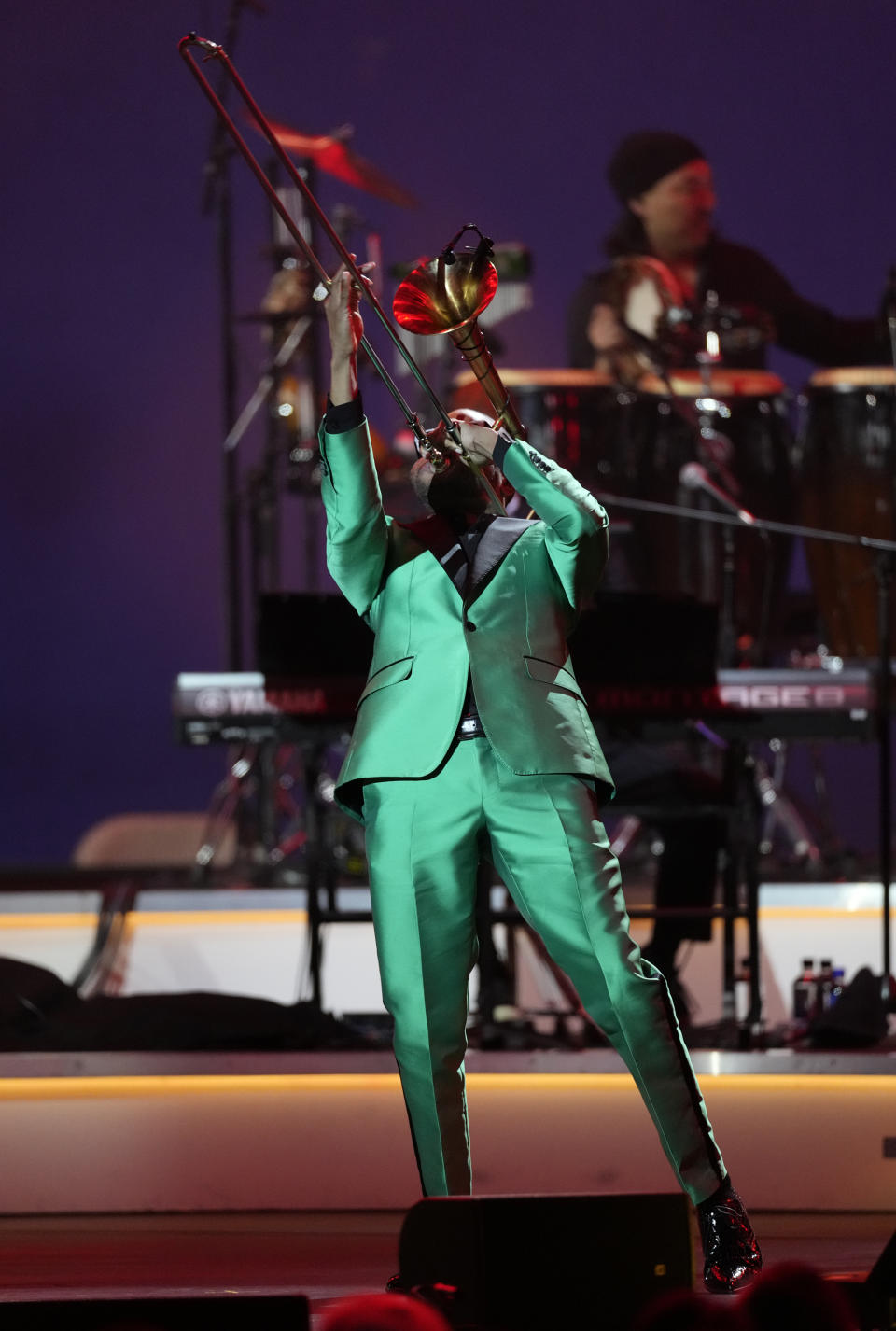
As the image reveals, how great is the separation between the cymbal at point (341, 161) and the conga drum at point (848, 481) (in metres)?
2.00

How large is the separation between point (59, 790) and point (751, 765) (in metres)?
4.15

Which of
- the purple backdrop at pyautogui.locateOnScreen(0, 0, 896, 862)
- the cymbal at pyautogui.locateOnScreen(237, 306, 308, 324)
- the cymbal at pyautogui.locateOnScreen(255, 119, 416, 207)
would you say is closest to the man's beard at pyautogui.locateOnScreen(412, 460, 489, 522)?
the cymbal at pyautogui.locateOnScreen(255, 119, 416, 207)

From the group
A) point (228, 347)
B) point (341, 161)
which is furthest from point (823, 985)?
point (341, 161)

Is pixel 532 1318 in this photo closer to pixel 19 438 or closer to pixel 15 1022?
pixel 15 1022

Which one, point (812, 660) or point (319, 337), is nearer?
point (812, 660)

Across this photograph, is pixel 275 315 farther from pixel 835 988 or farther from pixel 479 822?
pixel 479 822

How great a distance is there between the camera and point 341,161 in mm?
6340

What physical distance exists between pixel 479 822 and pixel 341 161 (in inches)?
178

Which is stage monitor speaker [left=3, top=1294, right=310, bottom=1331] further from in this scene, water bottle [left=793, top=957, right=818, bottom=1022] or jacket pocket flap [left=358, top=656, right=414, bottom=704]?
water bottle [left=793, top=957, right=818, bottom=1022]

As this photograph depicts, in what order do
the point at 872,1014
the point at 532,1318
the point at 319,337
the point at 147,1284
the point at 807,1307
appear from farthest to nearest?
the point at 319,337
the point at 872,1014
the point at 147,1284
the point at 532,1318
the point at 807,1307

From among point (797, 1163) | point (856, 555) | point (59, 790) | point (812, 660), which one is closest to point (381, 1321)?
point (797, 1163)

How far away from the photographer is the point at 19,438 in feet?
23.8

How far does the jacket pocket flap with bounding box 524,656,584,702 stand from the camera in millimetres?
2564

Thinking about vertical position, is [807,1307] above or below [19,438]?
below
